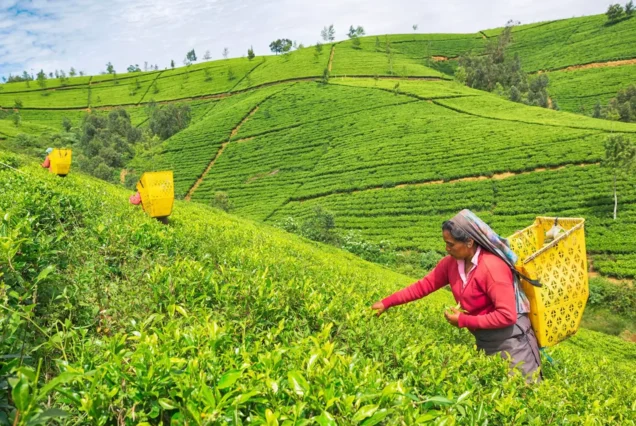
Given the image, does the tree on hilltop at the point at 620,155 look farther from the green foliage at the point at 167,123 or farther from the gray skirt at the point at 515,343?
the green foliage at the point at 167,123

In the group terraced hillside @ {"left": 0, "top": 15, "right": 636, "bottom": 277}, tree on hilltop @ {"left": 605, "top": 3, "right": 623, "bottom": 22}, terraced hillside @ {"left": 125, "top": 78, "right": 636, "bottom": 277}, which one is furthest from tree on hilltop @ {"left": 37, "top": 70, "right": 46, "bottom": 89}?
tree on hilltop @ {"left": 605, "top": 3, "right": 623, "bottom": 22}

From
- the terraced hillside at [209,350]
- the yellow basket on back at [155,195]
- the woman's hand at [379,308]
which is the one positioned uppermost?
the yellow basket on back at [155,195]

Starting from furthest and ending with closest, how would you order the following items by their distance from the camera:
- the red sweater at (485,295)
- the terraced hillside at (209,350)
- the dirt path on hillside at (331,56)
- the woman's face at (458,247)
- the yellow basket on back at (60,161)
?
the dirt path on hillside at (331,56), the yellow basket on back at (60,161), the woman's face at (458,247), the red sweater at (485,295), the terraced hillside at (209,350)

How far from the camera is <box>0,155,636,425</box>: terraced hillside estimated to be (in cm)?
130

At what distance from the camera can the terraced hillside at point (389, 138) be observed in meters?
27.8

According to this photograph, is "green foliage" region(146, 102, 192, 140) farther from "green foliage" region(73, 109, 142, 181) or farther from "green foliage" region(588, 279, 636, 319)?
"green foliage" region(588, 279, 636, 319)

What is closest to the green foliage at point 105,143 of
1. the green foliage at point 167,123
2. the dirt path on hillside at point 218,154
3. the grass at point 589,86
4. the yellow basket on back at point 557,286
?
the green foliage at point 167,123

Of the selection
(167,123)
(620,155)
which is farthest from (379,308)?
(167,123)

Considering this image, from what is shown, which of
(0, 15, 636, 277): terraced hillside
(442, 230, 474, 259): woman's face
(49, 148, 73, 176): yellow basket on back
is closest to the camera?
(442, 230, 474, 259): woman's face

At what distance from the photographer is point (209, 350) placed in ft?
5.41

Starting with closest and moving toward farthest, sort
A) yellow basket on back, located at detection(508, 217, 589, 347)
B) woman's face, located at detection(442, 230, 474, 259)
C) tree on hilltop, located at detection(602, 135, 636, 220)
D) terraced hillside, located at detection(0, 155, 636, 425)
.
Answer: terraced hillside, located at detection(0, 155, 636, 425), woman's face, located at detection(442, 230, 474, 259), yellow basket on back, located at detection(508, 217, 589, 347), tree on hilltop, located at detection(602, 135, 636, 220)

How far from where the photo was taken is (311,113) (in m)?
53.3

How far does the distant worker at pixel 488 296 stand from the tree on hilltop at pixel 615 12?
102019 mm

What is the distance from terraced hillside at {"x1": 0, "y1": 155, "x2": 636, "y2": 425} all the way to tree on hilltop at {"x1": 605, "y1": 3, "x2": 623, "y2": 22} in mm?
101308
